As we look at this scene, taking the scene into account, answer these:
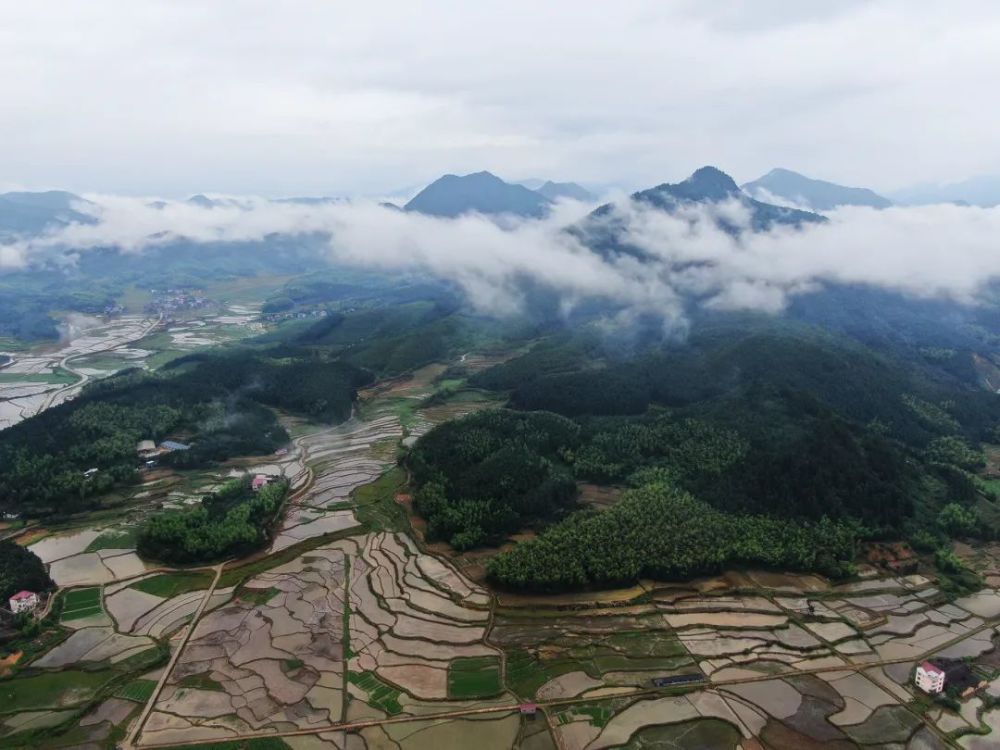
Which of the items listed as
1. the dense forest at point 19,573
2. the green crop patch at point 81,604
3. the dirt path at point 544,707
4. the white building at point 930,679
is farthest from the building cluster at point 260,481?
the white building at point 930,679

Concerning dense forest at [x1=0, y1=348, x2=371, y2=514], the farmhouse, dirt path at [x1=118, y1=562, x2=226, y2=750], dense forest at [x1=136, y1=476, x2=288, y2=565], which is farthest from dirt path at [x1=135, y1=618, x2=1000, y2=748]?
the farmhouse

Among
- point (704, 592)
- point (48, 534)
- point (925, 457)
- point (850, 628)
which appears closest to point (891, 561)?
point (850, 628)

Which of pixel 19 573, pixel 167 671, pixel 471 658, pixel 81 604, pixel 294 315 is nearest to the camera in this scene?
pixel 167 671

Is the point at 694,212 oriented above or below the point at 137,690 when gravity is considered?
above

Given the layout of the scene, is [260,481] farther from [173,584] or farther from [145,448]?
[145,448]

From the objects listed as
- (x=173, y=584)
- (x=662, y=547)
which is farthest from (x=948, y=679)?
(x=173, y=584)
